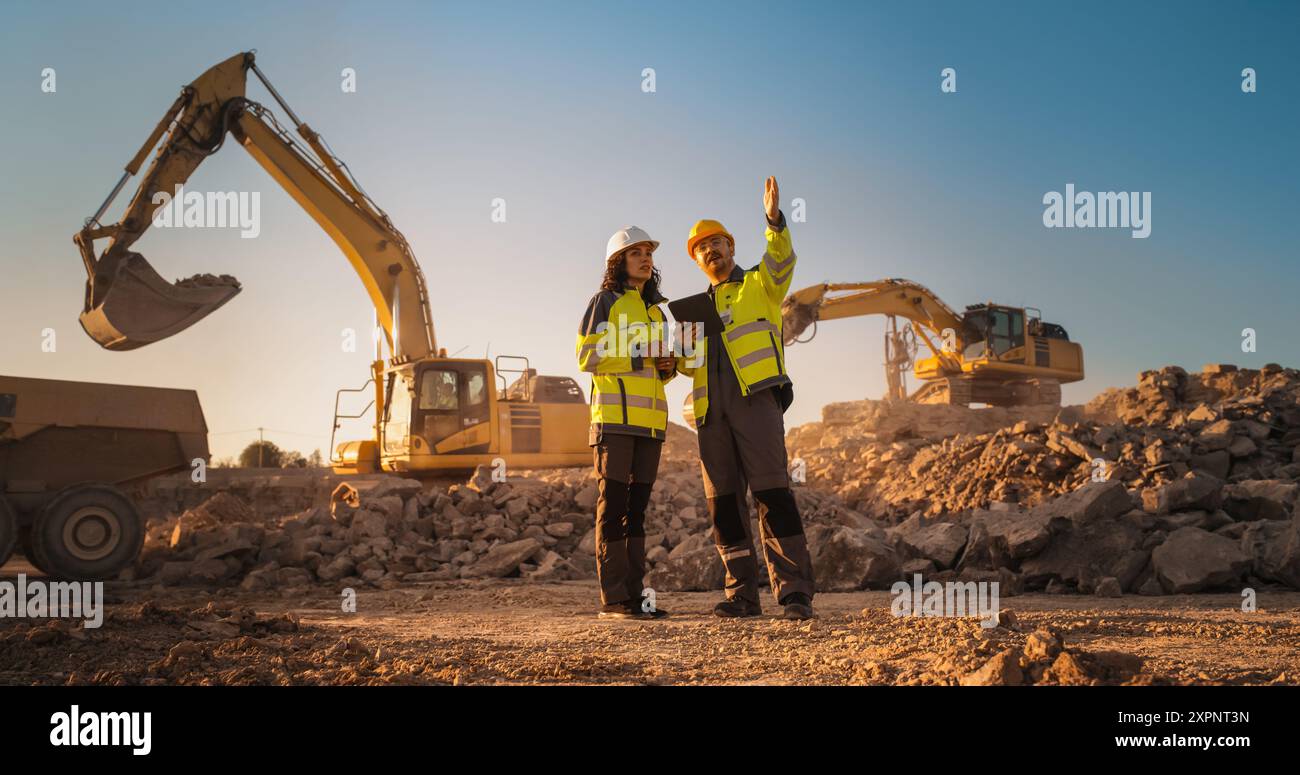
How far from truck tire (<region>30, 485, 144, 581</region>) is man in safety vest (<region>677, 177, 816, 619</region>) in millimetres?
6867

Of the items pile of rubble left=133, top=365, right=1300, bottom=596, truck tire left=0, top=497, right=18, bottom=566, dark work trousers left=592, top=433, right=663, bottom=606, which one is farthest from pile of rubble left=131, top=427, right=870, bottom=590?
dark work trousers left=592, top=433, right=663, bottom=606

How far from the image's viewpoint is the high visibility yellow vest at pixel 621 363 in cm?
502

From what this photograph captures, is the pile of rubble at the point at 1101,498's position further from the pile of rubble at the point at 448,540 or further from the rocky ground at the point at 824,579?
the pile of rubble at the point at 448,540

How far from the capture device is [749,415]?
4.93 m

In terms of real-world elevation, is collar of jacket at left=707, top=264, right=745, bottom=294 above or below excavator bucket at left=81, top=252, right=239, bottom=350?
below

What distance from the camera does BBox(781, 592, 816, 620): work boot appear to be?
15.4ft

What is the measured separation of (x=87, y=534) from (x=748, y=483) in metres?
7.29

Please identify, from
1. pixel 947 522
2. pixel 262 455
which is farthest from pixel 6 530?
pixel 262 455

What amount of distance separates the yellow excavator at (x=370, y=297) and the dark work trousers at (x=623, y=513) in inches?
297

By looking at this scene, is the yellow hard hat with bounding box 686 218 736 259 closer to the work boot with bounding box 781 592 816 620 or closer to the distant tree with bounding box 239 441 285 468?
the work boot with bounding box 781 592 816 620

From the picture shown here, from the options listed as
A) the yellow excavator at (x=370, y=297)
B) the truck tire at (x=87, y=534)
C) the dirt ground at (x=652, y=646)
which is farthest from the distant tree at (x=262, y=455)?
the dirt ground at (x=652, y=646)

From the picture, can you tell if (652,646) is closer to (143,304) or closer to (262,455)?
(143,304)
